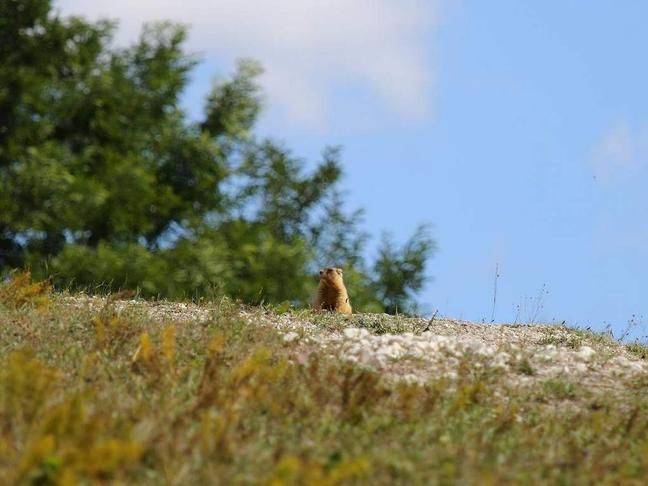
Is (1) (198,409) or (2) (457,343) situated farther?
(2) (457,343)

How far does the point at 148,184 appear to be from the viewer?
61.7ft

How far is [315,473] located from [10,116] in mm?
15184

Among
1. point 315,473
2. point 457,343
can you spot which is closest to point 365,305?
point 457,343

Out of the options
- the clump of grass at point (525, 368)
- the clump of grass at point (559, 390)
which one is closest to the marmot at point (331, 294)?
the clump of grass at point (525, 368)

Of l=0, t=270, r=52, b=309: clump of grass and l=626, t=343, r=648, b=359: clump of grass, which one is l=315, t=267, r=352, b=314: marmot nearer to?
l=626, t=343, r=648, b=359: clump of grass

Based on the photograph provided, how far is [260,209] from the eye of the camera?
20891 mm

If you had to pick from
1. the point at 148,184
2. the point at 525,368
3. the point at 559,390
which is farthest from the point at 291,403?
the point at 148,184

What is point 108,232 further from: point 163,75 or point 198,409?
point 198,409

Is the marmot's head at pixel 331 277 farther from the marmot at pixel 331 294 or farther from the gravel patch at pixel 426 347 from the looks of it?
the gravel patch at pixel 426 347

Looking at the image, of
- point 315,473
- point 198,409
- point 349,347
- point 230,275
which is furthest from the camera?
point 230,275

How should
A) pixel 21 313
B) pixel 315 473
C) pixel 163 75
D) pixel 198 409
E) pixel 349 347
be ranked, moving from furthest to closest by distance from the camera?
pixel 163 75, pixel 21 313, pixel 349 347, pixel 198 409, pixel 315 473

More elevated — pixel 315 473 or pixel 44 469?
pixel 315 473

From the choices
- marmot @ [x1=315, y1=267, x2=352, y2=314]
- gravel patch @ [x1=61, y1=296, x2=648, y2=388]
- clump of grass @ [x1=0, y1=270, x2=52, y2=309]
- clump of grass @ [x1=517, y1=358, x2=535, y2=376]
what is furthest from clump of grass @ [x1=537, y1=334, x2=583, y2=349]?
clump of grass @ [x1=0, y1=270, x2=52, y2=309]

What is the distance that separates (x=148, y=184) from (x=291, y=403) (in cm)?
1253
